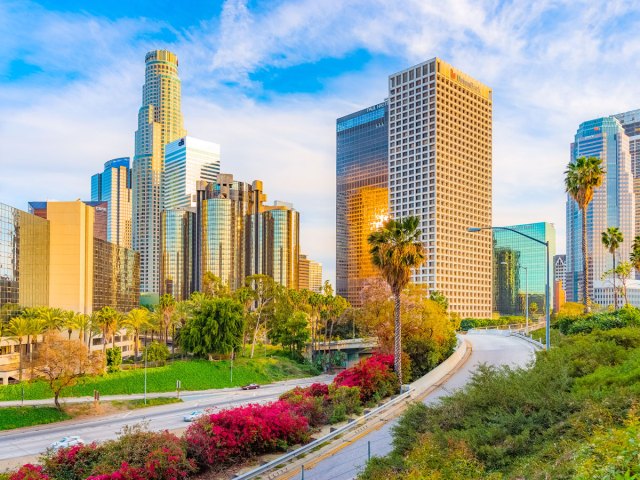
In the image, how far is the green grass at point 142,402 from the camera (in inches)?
2127

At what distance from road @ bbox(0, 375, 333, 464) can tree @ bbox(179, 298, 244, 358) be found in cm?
944

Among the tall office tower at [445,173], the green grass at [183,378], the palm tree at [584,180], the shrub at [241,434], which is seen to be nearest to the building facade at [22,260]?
the green grass at [183,378]

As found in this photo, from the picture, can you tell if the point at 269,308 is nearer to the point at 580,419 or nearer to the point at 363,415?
the point at 363,415

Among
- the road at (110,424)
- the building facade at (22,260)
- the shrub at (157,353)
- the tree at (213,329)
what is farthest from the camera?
the tree at (213,329)

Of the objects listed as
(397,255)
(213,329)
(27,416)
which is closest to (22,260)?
(213,329)

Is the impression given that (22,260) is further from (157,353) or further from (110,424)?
(110,424)

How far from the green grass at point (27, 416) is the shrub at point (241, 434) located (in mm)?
34990

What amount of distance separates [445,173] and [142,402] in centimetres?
13131

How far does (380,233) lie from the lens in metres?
32.8

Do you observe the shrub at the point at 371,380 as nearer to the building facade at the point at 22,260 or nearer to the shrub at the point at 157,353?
the shrub at the point at 157,353

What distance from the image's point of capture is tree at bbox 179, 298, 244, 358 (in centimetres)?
7312

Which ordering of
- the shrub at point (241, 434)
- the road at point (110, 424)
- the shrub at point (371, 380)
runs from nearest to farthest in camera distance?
the shrub at point (241, 434)
the shrub at point (371, 380)
the road at point (110, 424)

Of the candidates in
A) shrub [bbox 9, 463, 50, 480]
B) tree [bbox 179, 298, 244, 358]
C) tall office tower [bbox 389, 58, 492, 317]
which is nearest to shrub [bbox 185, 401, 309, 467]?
shrub [bbox 9, 463, 50, 480]

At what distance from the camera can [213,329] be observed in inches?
2864
